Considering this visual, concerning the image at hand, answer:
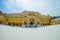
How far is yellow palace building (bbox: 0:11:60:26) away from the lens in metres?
1.13

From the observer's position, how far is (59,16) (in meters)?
1.15

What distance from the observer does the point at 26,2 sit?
112 cm

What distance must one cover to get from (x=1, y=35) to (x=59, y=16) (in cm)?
58

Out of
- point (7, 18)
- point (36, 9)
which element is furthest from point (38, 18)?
point (7, 18)

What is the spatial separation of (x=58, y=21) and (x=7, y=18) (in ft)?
1.59

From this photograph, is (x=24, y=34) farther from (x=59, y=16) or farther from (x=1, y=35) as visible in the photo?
(x=59, y=16)

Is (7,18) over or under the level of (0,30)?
over

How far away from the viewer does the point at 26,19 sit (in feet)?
3.75

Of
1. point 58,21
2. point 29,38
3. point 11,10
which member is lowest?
point 29,38

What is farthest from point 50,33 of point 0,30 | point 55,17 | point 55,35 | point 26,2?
point 0,30

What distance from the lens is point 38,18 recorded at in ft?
3.72

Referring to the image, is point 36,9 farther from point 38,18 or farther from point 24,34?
point 24,34

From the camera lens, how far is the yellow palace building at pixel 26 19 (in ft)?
3.70

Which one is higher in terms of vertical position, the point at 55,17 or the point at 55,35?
the point at 55,17
